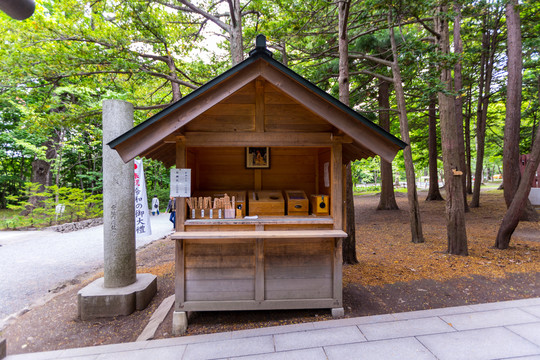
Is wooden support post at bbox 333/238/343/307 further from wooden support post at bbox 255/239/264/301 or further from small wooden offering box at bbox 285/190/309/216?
wooden support post at bbox 255/239/264/301

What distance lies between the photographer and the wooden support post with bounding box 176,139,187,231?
341cm

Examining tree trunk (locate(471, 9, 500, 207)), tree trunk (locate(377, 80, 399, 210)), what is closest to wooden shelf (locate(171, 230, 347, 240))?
tree trunk (locate(377, 80, 399, 210))

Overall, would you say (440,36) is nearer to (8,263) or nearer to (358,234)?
(358,234)

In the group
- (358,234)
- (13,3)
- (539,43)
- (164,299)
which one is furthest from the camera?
(539,43)

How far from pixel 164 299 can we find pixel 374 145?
4.41 meters

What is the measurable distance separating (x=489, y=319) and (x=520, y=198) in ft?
14.5

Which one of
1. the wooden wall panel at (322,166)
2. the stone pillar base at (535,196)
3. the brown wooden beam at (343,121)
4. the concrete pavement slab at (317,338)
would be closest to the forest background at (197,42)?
the wooden wall panel at (322,166)

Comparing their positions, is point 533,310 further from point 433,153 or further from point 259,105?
point 433,153

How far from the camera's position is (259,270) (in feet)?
11.5

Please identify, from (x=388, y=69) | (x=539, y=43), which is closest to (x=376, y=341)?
(x=388, y=69)

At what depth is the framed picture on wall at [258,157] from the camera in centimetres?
437

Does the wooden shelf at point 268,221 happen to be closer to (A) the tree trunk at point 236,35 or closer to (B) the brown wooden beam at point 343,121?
(B) the brown wooden beam at point 343,121

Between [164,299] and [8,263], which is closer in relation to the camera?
[164,299]

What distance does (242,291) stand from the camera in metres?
3.53
